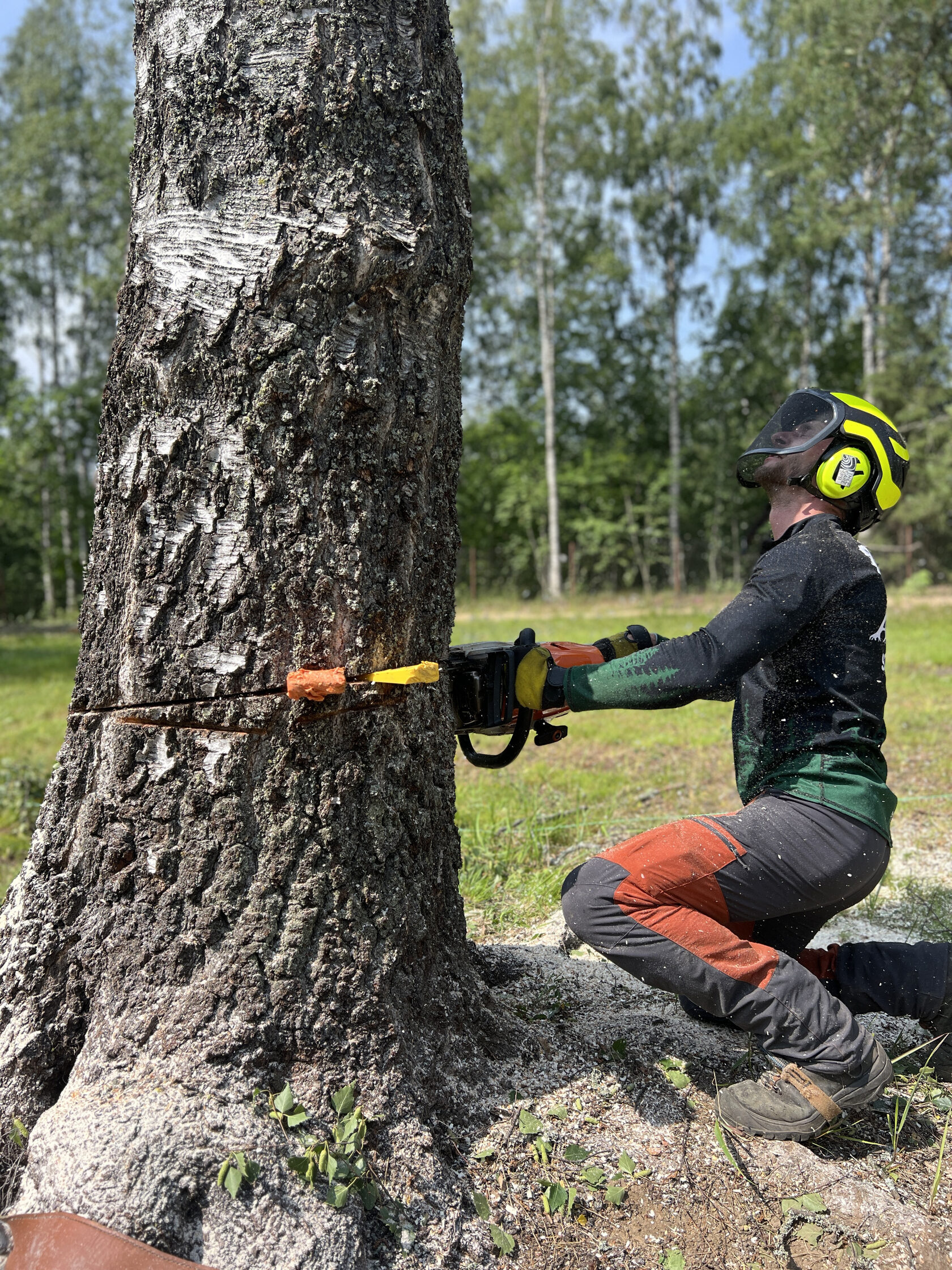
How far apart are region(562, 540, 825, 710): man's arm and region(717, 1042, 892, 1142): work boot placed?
91cm

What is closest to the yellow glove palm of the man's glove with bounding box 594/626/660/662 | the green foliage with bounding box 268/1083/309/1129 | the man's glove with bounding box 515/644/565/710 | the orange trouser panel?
the man's glove with bounding box 515/644/565/710

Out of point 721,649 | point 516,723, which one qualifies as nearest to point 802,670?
point 721,649

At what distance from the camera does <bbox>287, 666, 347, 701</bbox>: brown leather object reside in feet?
5.87

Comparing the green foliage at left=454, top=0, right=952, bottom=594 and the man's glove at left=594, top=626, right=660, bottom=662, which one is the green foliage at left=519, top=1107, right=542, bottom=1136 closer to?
the man's glove at left=594, top=626, right=660, bottom=662

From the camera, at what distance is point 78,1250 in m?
1.52

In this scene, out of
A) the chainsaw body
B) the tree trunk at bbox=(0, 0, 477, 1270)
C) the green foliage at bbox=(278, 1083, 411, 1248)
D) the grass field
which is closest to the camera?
the green foliage at bbox=(278, 1083, 411, 1248)

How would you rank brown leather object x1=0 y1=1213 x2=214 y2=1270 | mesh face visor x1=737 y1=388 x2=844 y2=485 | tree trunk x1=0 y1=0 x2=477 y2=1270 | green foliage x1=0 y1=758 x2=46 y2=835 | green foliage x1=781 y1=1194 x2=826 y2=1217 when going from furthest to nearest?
green foliage x1=0 y1=758 x2=46 y2=835 < mesh face visor x1=737 y1=388 x2=844 y2=485 < green foliage x1=781 y1=1194 x2=826 y2=1217 < tree trunk x1=0 y1=0 x2=477 y2=1270 < brown leather object x1=0 y1=1213 x2=214 y2=1270

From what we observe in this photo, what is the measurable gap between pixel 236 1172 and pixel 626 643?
61.5 inches

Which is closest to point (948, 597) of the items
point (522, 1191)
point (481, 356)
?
point (481, 356)

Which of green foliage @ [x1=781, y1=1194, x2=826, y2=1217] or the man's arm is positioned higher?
the man's arm

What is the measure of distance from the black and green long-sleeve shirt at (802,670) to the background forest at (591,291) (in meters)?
18.6

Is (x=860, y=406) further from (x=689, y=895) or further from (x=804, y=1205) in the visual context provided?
(x=804, y=1205)

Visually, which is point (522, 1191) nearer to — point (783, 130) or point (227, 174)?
point (227, 174)

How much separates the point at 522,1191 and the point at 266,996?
2.15 feet
